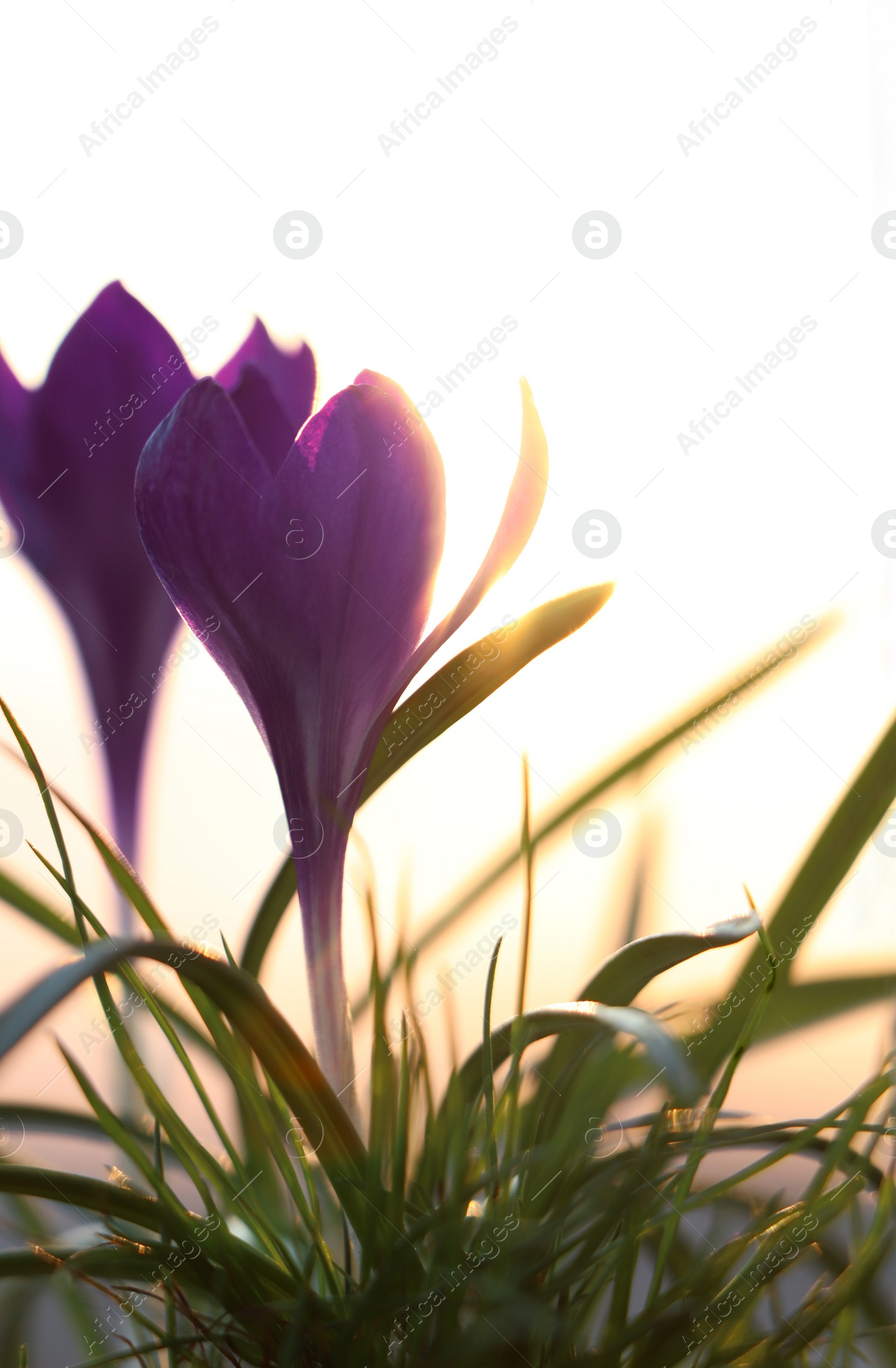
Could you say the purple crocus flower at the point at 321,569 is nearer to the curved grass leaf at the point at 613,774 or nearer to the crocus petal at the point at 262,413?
the crocus petal at the point at 262,413

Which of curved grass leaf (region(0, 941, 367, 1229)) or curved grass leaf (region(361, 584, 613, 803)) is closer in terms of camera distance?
curved grass leaf (region(0, 941, 367, 1229))

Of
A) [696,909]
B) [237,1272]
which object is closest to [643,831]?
[696,909]

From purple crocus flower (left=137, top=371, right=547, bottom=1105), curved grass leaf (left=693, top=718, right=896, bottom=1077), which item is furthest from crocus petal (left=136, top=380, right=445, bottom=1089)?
curved grass leaf (left=693, top=718, right=896, bottom=1077)

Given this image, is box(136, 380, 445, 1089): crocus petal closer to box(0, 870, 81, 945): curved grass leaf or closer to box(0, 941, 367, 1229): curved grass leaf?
box(0, 941, 367, 1229): curved grass leaf

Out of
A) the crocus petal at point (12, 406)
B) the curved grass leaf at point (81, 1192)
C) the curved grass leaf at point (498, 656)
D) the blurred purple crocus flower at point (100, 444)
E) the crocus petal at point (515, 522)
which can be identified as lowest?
the curved grass leaf at point (81, 1192)

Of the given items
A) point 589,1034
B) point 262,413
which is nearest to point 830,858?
point 589,1034

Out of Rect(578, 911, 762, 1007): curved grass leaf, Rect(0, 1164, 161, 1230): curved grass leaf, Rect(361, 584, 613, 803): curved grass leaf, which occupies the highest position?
Rect(361, 584, 613, 803): curved grass leaf

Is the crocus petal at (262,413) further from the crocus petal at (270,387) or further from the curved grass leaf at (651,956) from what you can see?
the curved grass leaf at (651,956)

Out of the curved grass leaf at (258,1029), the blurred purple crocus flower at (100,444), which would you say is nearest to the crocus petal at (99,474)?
the blurred purple crocus flower at (100,444)

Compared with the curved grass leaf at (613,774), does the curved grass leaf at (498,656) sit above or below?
above

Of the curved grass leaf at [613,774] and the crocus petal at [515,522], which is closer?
the crocus petal at [515,522]
